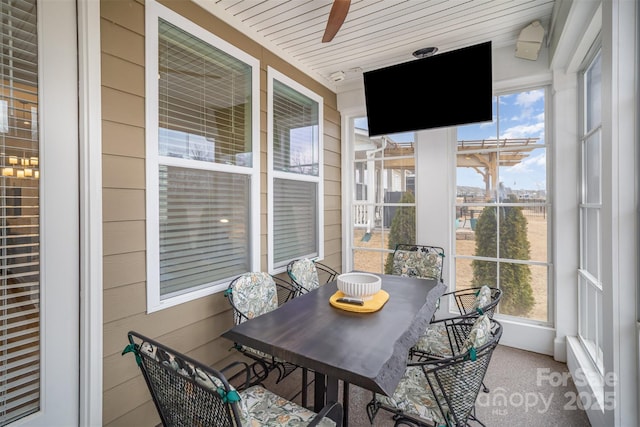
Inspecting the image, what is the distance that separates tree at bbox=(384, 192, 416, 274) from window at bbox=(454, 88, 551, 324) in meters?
0.51

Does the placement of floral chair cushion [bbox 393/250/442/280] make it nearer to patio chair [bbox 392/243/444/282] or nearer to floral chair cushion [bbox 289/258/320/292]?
patio chair [bbox 392/243/444/282]

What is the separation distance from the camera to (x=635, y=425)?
4.46 feet

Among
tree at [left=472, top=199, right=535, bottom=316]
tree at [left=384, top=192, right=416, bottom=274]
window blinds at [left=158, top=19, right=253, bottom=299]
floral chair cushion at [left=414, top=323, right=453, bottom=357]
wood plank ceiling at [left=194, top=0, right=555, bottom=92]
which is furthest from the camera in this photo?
tree at [left=384, top=192, right=416, bottom=274]

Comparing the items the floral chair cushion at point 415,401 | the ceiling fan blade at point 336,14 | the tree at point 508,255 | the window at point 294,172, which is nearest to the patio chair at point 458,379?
the floral chair cushion at point 415,401

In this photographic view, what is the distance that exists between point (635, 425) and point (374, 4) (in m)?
2.99

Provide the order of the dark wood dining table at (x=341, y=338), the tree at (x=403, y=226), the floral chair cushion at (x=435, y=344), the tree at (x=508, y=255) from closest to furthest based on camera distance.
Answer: the dark wood dining table at (x=341, y=338) < the floral chair cushion at (x=435, y=344) < the tree at (x=508, y=255) < the tree at (x=403, y=226)

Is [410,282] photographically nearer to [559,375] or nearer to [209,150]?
[559,375]

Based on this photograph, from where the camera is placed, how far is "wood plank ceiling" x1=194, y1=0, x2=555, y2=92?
7.66ft

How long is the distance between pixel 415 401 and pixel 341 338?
0.51 m

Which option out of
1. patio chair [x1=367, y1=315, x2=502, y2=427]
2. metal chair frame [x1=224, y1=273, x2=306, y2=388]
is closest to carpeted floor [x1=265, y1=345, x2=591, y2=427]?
metal chair frame [x1=224, y1=273, x2=306, y2=388]

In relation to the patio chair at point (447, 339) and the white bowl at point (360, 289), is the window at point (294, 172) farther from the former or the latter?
the patio chair at point (447, 339)

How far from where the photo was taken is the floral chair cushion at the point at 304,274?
2.77 m

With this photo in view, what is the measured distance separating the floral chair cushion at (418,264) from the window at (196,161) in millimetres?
1702

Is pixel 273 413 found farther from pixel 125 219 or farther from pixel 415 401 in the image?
pixel 125 219
